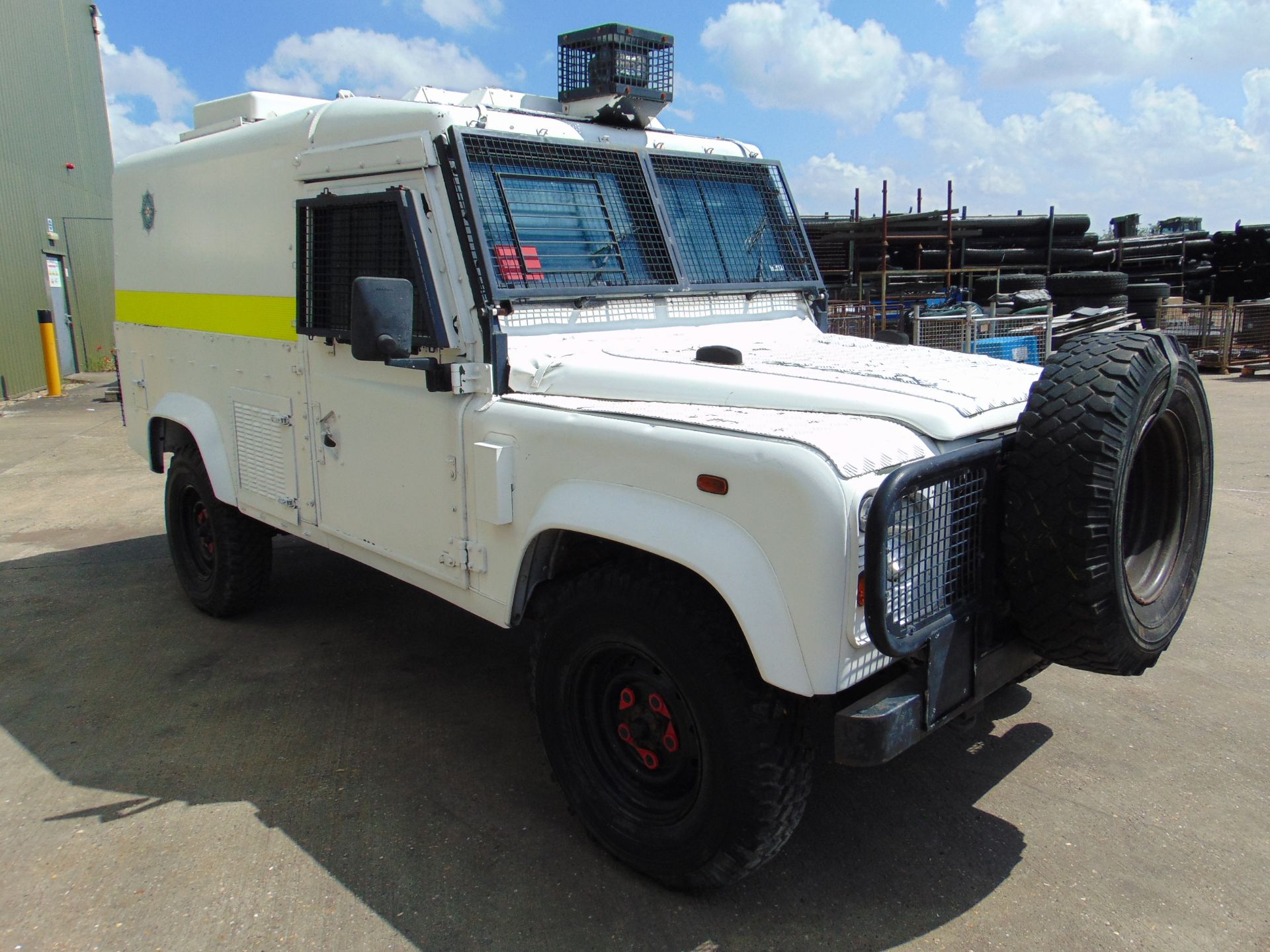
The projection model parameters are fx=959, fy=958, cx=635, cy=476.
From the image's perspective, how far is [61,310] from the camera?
17047mm

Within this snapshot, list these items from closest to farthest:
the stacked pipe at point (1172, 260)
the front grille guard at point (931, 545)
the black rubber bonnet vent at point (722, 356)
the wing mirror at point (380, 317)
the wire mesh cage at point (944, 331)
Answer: the front grille guard at point (931, 545)
the wing mirror at point (380, 317)
the black rubber bonnet vent at point (722, 356)
the wire mesh cage at point (944, 331)
the stacked pipe at point (1172, 260)

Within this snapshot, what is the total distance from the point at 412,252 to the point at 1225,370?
59.1 ft

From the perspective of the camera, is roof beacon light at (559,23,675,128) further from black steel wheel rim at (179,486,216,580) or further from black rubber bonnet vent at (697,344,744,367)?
black steel wheel rim at (179,486,216,580)

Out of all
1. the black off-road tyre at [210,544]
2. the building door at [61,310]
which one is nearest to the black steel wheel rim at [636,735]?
the black off-road tyre at [210,544]

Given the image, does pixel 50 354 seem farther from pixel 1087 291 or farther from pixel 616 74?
pixel 1087 291

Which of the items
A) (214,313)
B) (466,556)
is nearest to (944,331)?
(214,313)

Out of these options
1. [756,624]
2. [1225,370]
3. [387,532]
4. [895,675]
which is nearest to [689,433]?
[756,624]

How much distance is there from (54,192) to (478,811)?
1775cm

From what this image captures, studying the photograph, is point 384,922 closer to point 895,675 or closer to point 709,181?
point 895,675

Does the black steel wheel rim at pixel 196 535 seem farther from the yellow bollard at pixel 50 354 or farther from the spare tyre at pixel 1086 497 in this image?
the yellow bollard at pixel 50 354

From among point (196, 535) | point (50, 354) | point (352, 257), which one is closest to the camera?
point (352, 257)

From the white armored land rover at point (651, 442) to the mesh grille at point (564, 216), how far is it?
0.01 m

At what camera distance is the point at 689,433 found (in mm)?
2578

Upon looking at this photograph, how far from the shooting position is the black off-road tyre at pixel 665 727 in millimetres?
2539
